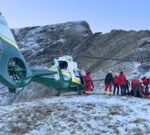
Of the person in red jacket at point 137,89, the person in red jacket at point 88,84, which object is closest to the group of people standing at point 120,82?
the person in red jacket at point 137,89


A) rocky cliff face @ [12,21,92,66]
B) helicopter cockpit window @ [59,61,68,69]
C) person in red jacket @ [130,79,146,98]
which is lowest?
rocky cliff face @ [12,21,92,66]

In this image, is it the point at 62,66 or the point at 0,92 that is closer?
the point at 62,66

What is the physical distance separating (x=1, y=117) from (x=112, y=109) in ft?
18.5

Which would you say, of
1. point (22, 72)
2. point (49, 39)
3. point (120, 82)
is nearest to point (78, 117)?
point (22, 72)

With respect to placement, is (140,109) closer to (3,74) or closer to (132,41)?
(3,74)

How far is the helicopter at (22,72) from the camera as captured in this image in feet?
83.8

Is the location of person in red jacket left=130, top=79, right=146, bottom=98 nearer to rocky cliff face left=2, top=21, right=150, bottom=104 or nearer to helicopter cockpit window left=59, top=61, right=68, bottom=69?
helicopter cockpit window left=59, top=61, right=68, bottom=69

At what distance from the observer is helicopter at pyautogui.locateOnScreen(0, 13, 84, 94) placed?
83.8 ft

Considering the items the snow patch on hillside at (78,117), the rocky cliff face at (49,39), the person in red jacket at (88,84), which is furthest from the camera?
the rocky cliff face at (49,39)

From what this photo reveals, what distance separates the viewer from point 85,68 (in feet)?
180

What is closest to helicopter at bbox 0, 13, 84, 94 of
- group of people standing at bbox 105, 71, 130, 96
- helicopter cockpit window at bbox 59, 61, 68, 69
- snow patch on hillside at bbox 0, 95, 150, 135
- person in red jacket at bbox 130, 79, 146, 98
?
helicopter cockpit window at bbox 59, 61, 68, 69

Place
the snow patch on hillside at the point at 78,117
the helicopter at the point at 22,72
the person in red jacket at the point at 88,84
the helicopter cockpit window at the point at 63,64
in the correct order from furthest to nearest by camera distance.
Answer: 1. the helicopter cockpit window at the point at 63,64
2. the person in red jacket at the point at 88,84
3. the helicopter at the point at 22,72
4. the snow patch on hillside at the point at 78,117

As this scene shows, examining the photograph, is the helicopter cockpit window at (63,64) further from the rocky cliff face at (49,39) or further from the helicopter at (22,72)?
the rocky cliff face at (49,39)

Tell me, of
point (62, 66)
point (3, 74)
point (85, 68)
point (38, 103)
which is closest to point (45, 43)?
point (85, 68)
